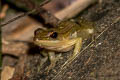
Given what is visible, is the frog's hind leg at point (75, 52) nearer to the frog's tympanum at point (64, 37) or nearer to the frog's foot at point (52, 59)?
the frog's tympanum at point (64, 37)

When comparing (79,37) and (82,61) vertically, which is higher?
(79,37)

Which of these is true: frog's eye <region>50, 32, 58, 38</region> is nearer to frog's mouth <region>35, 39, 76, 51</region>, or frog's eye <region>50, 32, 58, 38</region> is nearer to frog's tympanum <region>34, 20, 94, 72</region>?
frog's tympanum <region>34, 20, 94, 72</region>

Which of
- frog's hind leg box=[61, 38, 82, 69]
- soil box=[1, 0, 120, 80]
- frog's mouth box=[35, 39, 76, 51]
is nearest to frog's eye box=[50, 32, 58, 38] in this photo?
frog's mouth box=[35, 39, 76, 51]

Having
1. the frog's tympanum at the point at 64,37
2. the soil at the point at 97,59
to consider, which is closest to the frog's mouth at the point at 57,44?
the frog's tympanum at the point at 64,37

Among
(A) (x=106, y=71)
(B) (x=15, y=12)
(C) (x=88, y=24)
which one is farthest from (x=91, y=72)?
(B) (x=15, y=12)

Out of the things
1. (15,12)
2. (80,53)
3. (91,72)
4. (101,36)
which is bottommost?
(91,72)

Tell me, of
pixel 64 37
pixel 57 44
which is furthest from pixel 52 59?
pixel 64 37

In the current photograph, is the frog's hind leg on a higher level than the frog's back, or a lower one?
lower

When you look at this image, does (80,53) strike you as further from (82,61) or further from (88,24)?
(88,24)
